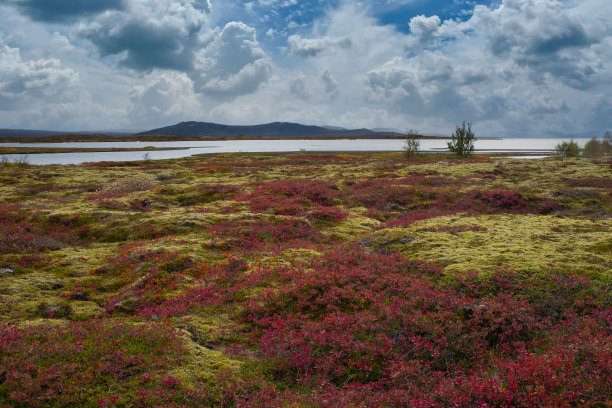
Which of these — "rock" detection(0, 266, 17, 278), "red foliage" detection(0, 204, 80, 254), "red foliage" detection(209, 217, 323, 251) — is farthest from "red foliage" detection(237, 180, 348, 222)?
"rock" detection(0, 266, 17, 278)

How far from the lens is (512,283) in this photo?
10484 mm

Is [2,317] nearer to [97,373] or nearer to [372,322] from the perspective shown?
[97,373]

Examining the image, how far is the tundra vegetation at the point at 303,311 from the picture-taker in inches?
256

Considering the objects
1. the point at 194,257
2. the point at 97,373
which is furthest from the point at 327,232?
the point at 97,373

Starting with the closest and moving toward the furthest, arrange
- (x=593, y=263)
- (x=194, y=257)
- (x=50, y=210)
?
(x=593, y=263) → (x=194, y=257) → (x=50, y=210)

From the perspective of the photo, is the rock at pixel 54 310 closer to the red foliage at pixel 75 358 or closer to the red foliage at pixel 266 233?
the red foliage at pixel 75 358

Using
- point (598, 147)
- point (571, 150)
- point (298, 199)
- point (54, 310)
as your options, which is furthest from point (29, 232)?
point (598, 147)

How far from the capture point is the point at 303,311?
10.8 m

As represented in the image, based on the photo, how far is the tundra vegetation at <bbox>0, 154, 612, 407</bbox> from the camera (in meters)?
6.50

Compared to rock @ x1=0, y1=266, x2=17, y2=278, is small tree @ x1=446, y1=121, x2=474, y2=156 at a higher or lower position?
higher

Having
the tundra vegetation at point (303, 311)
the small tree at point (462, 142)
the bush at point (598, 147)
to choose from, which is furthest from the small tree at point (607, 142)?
the tundra vegetation at point (303, 311)

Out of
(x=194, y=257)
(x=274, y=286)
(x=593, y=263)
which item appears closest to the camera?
(x=593, y=263)

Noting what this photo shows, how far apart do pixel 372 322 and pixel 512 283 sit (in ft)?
15.6

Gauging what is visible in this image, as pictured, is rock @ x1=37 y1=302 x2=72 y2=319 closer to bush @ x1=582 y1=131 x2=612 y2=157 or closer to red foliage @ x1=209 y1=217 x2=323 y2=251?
red foliage @ x1=209 y1=217 x2=323 y2=251
